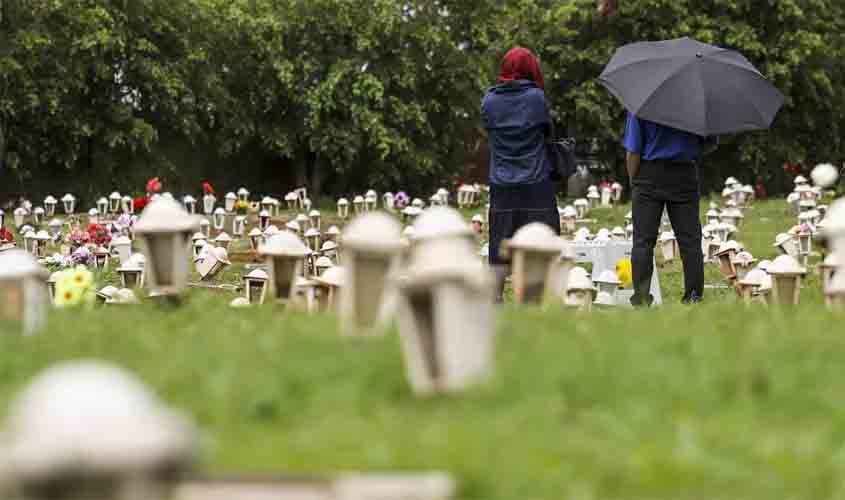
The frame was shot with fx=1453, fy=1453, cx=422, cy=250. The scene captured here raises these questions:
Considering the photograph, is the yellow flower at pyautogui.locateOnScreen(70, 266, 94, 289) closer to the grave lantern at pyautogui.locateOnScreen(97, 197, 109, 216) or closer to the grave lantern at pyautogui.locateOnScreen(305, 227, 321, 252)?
the grave lantern at pyautogui.locateOnScreen(305, 227, 321, 252)

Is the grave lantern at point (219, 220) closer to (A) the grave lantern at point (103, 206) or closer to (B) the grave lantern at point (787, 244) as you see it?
(A) the grave lantern at point (103, 206)

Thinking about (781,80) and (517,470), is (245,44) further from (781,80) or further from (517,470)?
(517,470)

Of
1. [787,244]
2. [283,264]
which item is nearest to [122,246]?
Answer: [787,244]

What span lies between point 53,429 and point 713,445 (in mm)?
2304

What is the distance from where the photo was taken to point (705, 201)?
24.5 meters

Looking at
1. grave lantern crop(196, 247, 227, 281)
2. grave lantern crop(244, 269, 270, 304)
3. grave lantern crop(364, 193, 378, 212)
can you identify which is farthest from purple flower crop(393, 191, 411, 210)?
grave lantern crop(244, 269, 270, 304)

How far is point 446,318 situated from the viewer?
4574 mm

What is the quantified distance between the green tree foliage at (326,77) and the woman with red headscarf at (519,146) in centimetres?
1689

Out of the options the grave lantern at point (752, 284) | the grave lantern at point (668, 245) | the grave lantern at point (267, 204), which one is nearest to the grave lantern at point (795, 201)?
the grave lantern at point (668, 245)

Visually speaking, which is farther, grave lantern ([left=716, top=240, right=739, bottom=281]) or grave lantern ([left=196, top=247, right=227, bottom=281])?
grave lantern ([left=196, top=247, right=227, bottom=281])

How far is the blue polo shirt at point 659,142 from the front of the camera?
10344 millimetres

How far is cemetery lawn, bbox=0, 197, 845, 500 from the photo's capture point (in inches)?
165

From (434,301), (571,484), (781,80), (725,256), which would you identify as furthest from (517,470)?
(781,80)

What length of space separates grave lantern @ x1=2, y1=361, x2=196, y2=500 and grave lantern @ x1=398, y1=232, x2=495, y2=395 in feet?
5.67
